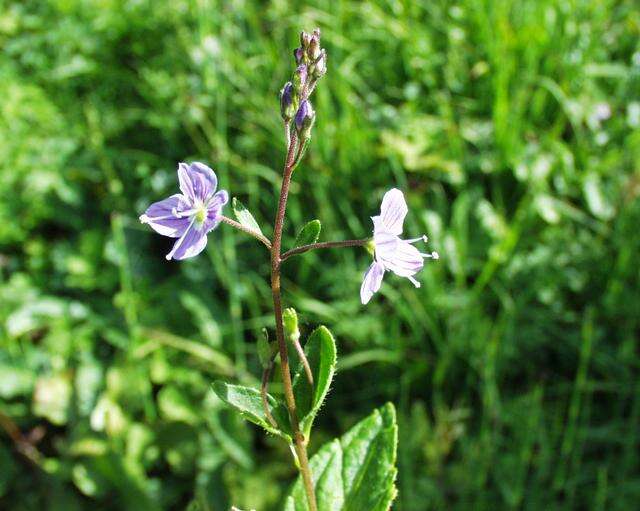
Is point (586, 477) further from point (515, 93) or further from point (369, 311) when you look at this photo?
point (515, 93)

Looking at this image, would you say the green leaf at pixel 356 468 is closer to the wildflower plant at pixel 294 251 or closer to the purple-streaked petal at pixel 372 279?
the wildflower plant at pixel 294 251

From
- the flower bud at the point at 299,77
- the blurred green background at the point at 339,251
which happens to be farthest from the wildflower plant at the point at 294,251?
the blurred green background at the point at 339,251

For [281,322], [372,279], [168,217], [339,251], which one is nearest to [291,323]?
[281,322]

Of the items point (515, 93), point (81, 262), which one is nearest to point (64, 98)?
point (81, 262)

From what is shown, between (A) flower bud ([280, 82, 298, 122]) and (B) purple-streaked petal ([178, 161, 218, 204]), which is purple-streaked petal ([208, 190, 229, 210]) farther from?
(A) flower bud ([280, 82, 298, 122])

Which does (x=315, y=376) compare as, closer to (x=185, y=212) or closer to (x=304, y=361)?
(x=304, y=361)
